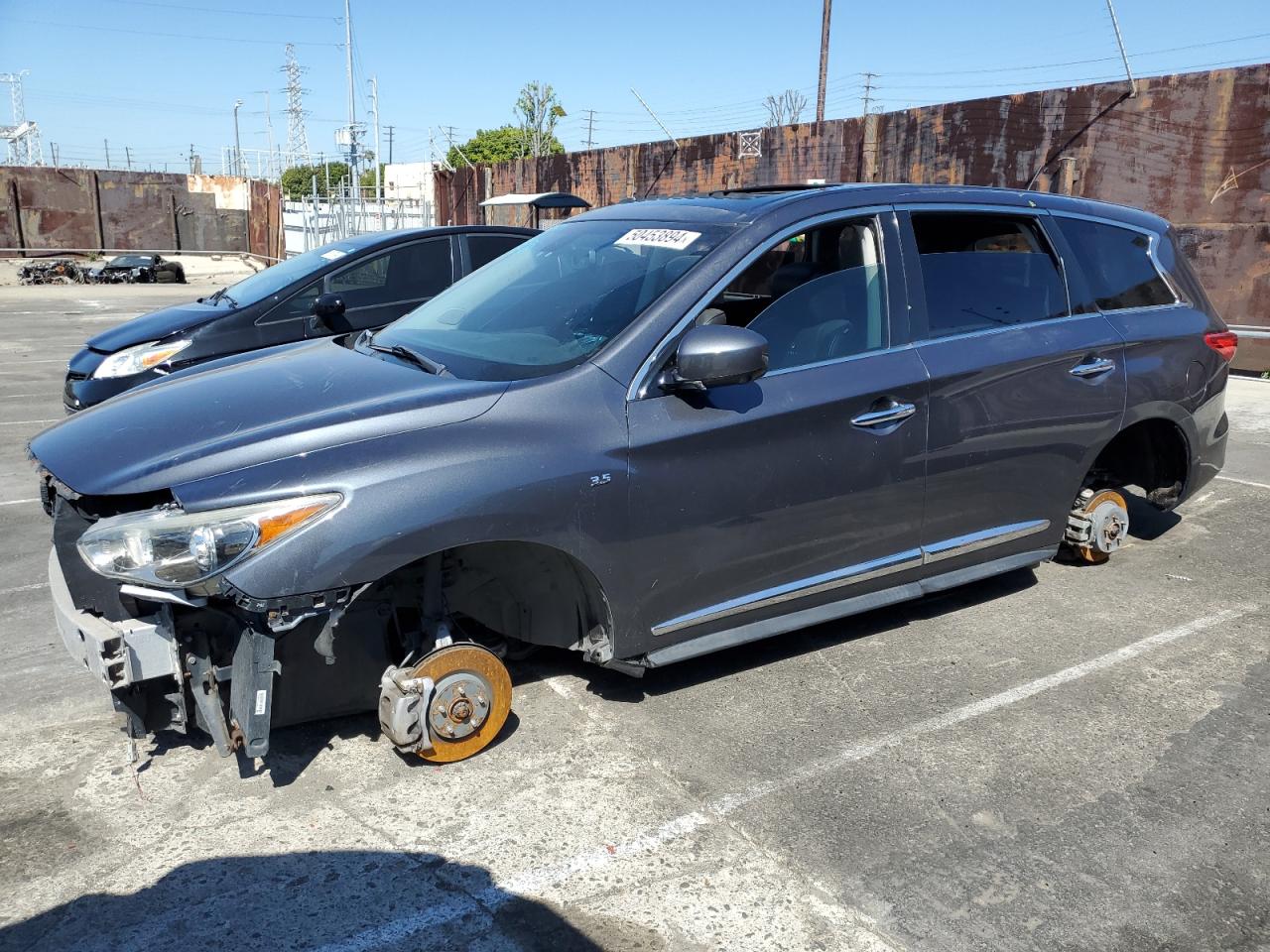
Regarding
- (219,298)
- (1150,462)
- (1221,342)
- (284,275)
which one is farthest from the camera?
(219,298)

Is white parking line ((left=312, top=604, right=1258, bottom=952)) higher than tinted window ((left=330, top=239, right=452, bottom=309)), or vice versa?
tinted window ((left=330, top=239, right=452, bottom=309))

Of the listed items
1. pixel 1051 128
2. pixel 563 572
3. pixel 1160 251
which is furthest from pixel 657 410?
pixel 1051 128

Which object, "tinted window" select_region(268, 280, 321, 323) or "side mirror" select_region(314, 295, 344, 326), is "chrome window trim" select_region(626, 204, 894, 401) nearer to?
"side mirror" select_region(314, 295, 344, 326)

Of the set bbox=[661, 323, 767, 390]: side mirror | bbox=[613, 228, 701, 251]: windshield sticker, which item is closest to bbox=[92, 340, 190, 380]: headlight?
bbox=[613, 228, 701, 251]: windshield sticker

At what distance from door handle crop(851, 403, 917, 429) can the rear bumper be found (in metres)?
2.44

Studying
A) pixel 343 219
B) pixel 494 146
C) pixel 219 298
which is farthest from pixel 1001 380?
pixel 494 146

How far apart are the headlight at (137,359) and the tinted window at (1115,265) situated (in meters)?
5.68

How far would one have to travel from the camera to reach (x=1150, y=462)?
5.34 m

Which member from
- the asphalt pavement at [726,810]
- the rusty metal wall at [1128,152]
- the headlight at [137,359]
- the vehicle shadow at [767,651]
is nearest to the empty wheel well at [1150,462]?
the vehicle shadow at [767,651]

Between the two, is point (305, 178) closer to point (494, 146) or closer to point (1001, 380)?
point (494, 146)

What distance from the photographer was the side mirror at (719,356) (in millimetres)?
3336

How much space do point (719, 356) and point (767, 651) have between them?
1.60m

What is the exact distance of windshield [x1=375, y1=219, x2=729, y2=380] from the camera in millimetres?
3646

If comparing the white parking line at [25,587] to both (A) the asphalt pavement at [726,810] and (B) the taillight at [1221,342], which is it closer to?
(A) the asphalt pavement at [726,810]
